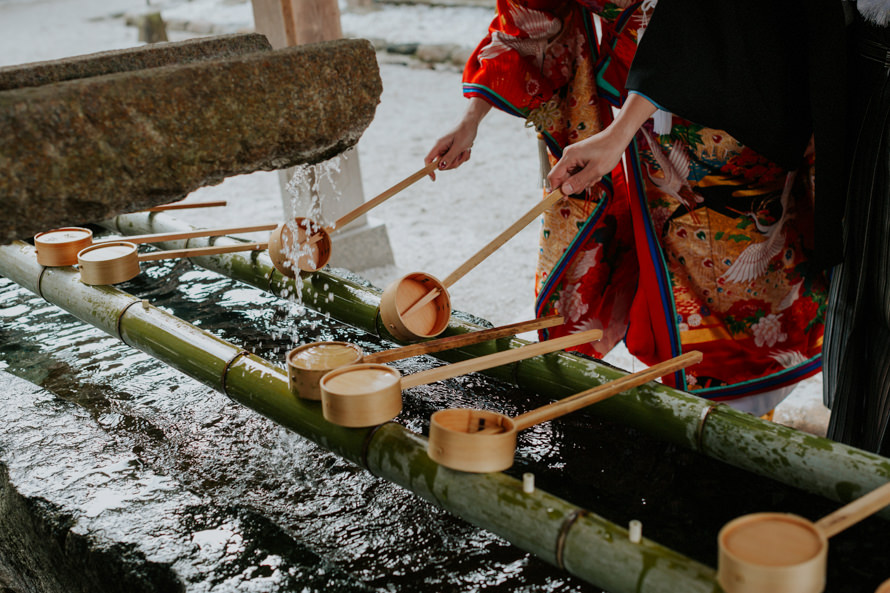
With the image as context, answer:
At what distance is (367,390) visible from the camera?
1456 millimetres

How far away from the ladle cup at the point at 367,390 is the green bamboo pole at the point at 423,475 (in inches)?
2.7

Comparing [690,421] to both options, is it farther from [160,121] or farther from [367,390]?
[160,121]

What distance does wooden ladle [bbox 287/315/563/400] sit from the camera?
1.57 metres

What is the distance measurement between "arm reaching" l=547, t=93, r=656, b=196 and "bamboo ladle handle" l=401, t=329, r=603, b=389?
1.37 ft

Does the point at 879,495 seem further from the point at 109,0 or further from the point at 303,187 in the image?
the point at 109,0

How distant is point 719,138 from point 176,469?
5.27 ft

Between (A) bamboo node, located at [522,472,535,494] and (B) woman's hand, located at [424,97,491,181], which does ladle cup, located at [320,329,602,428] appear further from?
(B) woman's hand, located at [424,97,491,181]

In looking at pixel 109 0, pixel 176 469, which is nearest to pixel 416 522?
pixel 176 469

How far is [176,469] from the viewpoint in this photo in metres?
1.85

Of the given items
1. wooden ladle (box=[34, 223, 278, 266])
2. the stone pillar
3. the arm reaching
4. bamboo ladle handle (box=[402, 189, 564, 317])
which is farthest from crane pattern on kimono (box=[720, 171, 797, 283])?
the stone pillar

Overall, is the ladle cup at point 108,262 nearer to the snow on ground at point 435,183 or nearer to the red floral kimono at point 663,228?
the red floral kimono at point 663,228

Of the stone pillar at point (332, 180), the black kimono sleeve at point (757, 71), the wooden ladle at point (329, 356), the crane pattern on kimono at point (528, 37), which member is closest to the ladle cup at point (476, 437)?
the wooden ladle at point (329, 356)

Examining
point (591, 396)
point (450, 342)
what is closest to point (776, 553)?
point (591, 396)

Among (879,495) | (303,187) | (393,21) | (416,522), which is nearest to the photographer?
(879,495)
